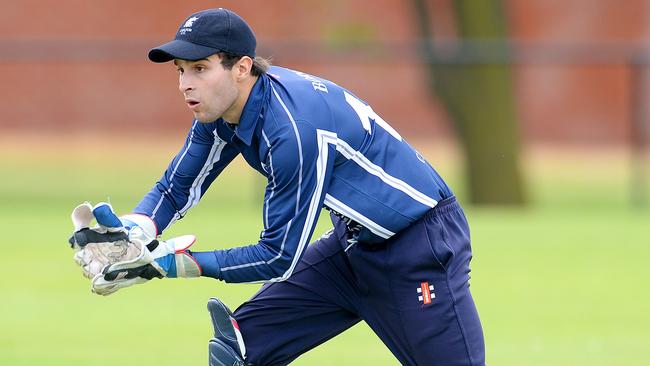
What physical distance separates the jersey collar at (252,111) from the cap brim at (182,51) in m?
0.27

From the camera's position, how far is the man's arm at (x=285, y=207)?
5.83 metres

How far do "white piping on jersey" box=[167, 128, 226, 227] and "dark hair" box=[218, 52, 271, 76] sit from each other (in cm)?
45

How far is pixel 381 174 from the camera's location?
20.4 ft

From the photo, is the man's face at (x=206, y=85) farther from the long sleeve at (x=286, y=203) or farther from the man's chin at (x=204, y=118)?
the long sleeve at (x=286, y=203)

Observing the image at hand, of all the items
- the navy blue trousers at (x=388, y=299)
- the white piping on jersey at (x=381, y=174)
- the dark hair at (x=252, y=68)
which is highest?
the dark hair at (x=252, y=68)

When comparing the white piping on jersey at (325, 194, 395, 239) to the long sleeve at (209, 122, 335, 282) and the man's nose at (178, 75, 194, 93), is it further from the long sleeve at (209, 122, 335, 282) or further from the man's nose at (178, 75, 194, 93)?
the man's nose at (178, 75, 194, 93)

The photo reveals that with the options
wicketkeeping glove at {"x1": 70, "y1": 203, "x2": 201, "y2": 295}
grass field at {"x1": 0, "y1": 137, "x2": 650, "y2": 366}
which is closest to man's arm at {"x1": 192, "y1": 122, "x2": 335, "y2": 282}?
wicketkeeping glove at {"x1": 70, "y1": 203, "x2": 201, "y2": 295}

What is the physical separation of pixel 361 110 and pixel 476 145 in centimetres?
1501

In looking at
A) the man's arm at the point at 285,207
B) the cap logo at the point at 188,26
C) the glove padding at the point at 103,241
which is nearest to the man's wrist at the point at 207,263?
the man's arm at the point at 285,207

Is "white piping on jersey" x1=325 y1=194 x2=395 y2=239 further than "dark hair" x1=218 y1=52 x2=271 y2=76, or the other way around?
"white piping on jersey" x1=325 y1=194 x2=395 y2=239

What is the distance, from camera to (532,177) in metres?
26.6

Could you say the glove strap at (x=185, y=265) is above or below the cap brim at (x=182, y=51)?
below

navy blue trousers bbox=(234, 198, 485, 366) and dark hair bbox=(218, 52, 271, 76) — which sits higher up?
dark hair bbox=(218, 52, 271, 76)

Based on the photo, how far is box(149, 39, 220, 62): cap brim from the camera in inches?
227
